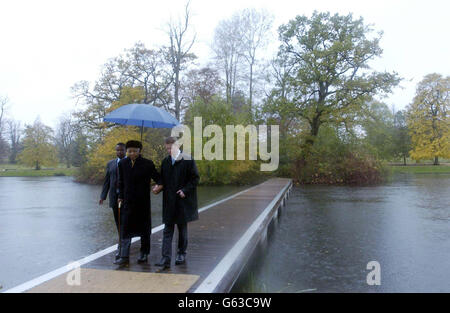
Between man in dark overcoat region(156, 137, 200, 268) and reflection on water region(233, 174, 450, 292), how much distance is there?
116cm

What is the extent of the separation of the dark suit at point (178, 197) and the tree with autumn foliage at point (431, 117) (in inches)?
1853

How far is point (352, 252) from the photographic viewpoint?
7.20 meters

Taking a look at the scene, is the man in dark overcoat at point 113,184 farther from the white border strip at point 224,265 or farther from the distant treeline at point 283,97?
the distant treeline at point 283,97

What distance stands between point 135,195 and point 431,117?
4986cm

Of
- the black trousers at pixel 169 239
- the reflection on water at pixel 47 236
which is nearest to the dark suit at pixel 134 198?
the black trousers at pixel 169 239

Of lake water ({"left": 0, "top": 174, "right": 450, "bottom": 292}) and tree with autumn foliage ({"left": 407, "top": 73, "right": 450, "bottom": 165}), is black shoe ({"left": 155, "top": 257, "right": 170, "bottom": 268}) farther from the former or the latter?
tree with autumn foliage ({"left": 407, "top": 73, "right": 450, "bottom": 165})

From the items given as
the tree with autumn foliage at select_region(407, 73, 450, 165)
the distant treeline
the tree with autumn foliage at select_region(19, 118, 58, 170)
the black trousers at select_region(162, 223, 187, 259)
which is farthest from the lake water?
the tree with autumn foliage at select_region(19, 118, 58, 170)

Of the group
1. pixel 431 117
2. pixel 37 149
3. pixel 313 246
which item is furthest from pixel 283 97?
pixel 37 149

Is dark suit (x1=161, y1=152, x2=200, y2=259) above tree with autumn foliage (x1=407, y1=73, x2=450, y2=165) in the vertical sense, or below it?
below

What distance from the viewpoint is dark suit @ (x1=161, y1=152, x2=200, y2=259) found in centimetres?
510

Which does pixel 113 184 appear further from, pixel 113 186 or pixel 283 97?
pixel 283 97

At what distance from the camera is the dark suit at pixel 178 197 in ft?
16.7
